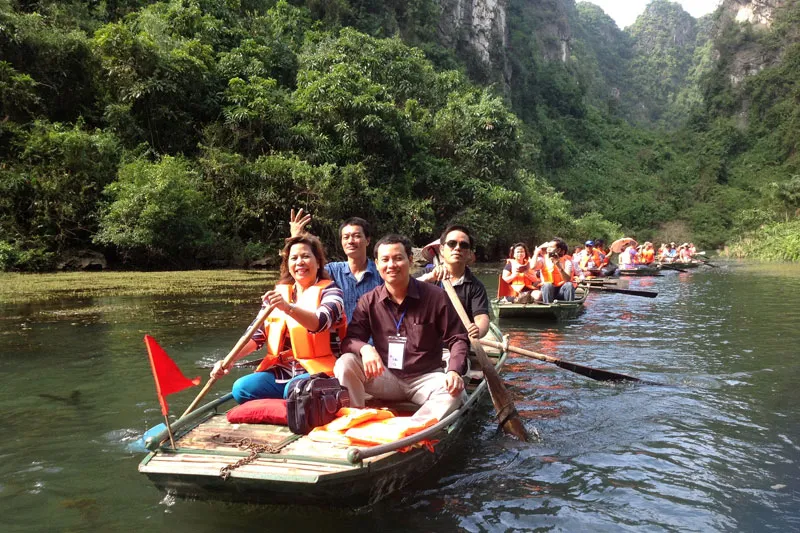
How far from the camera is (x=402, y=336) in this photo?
3508mm

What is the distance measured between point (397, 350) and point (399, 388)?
237mm

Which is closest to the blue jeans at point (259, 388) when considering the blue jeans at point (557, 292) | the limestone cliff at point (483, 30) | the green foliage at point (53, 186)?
the blue jeans at point (557, 292)

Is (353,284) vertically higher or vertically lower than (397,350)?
higher

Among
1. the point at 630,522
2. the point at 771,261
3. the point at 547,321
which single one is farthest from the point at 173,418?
the point at 771,261

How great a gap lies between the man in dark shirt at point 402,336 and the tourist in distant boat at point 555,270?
5.93 m

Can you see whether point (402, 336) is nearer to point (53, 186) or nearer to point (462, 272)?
point (462, 272)

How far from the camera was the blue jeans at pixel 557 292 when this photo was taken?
914cm

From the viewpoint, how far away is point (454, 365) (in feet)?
11.0

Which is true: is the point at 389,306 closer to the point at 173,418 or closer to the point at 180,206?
the point at 173,418

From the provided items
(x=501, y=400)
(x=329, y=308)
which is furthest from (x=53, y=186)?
(x=501, y=400)

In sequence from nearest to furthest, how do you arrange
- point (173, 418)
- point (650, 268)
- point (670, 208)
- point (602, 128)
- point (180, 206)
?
point (173, 418)
point (180, 206)
point (650, 268)
point (670, 208)
point (602, 128)

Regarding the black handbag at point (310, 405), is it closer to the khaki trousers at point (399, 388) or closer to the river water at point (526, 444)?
the khaki trousers at point (399, 388)

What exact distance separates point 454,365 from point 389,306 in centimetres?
51

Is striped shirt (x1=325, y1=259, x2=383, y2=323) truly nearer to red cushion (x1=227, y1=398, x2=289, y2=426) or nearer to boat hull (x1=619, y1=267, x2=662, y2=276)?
red cushion (x1=227, y1=398, x2=289, y2=426)
